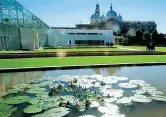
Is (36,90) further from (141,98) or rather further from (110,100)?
(141,98)

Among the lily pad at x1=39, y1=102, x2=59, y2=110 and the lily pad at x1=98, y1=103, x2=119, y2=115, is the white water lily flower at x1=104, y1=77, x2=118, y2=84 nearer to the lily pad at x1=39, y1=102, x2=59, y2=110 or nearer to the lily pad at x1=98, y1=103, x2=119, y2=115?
the lily pad at x1=98, y1=103, x2=119, y2=115

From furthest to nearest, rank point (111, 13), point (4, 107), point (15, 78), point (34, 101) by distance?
point (111, 13), point (15, 78), point (34, 101), point (4, 107)

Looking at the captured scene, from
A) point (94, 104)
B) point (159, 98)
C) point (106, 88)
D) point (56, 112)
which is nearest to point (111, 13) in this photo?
point (106, 88)

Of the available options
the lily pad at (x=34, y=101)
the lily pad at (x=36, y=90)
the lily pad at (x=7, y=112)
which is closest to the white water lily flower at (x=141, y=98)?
the lily pad at (x=34, y=101)

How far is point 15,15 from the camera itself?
33.2 m

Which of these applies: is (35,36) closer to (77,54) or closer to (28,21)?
(28,21)

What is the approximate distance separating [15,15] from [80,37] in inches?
A: 797

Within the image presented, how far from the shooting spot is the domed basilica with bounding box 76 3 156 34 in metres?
92.2

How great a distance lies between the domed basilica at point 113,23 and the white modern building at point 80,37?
36.5m

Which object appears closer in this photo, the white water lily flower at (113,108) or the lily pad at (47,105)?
the white water lily flower at (113,108)

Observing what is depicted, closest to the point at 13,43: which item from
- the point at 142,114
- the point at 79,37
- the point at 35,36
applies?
the point at 35,36

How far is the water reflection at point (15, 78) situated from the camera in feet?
33.4

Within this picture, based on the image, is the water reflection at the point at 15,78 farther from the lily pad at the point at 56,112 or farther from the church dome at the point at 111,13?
the church dome at the point at 111,13

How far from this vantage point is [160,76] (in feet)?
39.4
